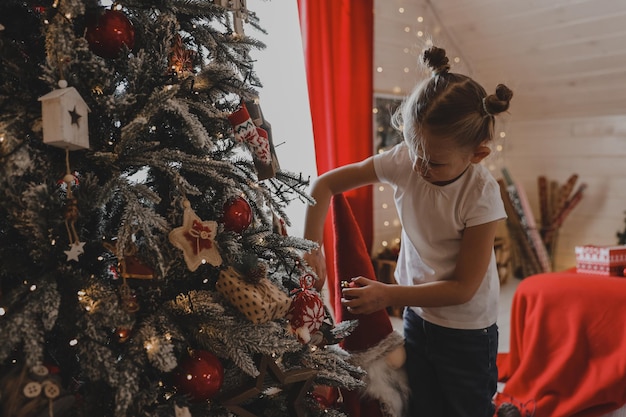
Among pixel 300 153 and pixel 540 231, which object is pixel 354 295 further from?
pixel 540 231

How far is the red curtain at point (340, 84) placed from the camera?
7.26 ft

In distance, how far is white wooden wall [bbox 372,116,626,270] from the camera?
3074mm

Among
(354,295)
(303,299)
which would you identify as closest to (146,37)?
(303,299)

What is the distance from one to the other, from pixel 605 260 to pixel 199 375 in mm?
1851

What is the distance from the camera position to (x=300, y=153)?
7.64ft

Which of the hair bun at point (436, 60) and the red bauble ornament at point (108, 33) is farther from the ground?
the hair bun at point (436, 60)

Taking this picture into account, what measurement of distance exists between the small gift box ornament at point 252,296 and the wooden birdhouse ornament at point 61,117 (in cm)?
36

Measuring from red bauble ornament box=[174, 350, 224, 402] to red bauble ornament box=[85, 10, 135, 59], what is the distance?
0.53 metres

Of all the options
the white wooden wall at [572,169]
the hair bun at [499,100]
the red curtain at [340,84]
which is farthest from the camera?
the white wooden wall at [572,169]

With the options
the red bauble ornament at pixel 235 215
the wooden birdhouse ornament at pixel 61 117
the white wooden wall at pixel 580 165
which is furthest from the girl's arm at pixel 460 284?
the white wooden wall at pixel 580 165

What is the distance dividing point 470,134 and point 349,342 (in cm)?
62

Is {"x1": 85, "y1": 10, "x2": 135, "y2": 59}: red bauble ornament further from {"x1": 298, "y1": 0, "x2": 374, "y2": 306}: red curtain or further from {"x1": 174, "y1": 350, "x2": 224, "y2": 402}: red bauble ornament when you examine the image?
{"x1": 298, "y1": 0, "x2": 374, "y2": 306}: red curtain

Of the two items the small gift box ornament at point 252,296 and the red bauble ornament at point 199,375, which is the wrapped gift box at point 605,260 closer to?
the small gift box ornament at point 252,296

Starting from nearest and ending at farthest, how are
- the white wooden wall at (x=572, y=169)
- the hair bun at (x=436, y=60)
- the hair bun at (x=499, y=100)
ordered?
the hair bun at (x=499, y=100), the hair bun at (x=436, y=60), the white wooden wall at (x=572, y=169)
